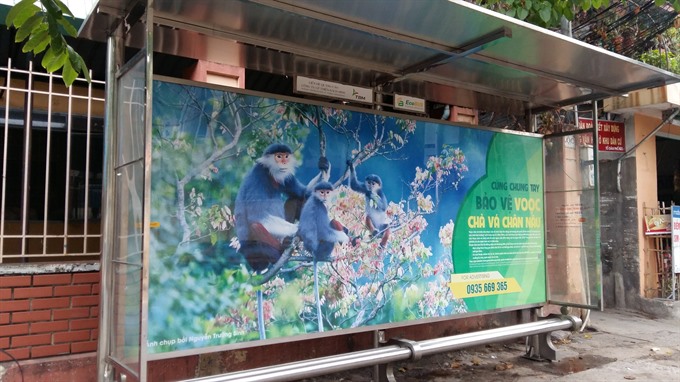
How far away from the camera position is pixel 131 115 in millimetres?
3062

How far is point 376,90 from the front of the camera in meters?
4.67

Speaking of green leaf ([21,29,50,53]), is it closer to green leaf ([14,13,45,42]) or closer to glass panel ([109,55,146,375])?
green leaf ([14,13,45,42])

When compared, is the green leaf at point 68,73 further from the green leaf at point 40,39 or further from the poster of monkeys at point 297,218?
the poster of monkeys at point 297,218

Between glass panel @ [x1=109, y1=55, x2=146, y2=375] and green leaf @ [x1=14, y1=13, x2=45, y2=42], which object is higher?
green leaf @ [x1=14, y1=13, x2=45, y2=42]

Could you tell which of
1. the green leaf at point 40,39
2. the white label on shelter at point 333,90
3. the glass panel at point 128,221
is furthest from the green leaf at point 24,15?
the white label on shelter at point 333,90

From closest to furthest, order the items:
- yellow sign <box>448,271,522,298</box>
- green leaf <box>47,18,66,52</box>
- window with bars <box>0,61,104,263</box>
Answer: green leaf <box>47,18,66,52</box>
window with bars <box>0,61,104,263</box>
yellow sign <box>448,271,522,298</box>

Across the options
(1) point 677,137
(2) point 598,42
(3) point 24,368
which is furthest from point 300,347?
(1) point 677,137

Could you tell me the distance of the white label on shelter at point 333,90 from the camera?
4.28 meters

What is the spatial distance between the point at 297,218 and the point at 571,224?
325cm

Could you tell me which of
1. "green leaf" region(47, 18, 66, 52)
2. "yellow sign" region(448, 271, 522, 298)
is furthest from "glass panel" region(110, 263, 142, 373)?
"yellow sign" region(448, 271, 522, 298)

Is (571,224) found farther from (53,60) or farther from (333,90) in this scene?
(53,60)

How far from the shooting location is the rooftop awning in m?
3.32

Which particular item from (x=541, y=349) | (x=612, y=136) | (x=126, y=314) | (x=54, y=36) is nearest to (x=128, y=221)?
(x=126, y=314)

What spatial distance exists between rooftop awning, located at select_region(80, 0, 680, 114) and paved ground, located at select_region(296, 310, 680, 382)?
2.72 meters
